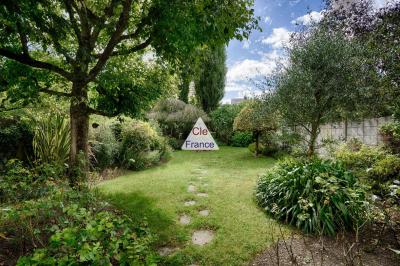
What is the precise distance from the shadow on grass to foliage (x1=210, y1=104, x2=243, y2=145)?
11.2 m

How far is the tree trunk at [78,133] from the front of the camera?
437 cm

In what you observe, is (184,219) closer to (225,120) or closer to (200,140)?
(200,140)

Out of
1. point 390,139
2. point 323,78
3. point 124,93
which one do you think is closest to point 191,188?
point 124,93

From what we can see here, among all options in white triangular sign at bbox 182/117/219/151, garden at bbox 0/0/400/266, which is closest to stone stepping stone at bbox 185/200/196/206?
garden at bbox 0/0/400/266

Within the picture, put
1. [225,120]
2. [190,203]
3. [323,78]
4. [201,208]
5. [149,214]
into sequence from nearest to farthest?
[149,214] < [201,208] < [190,203] < [323,78] < [225,120]

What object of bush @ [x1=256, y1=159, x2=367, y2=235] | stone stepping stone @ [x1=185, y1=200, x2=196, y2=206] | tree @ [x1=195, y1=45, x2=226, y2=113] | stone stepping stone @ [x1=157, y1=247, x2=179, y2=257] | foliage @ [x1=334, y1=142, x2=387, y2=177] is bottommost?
stone stepping stone @ [x1=157, y1=247, x2=179, y2=257]

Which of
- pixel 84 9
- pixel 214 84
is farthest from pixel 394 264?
pixel 214 84

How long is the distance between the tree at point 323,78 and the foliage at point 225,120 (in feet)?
33.4

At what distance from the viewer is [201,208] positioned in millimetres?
4934

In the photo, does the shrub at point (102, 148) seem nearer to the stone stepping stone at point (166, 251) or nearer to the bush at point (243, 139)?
the stone stepping stone at point (166, 251)

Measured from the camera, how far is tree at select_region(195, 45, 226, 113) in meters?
19.1

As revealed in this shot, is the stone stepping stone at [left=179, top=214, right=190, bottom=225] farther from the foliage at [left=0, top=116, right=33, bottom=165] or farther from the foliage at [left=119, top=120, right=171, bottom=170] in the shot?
the foliage at [left=119, top=120, right=171, bottom=170]

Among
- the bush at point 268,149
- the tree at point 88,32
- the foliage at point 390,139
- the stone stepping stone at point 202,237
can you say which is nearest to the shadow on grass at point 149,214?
the stone stepping stone at point 202,237

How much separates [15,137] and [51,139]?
768mm
